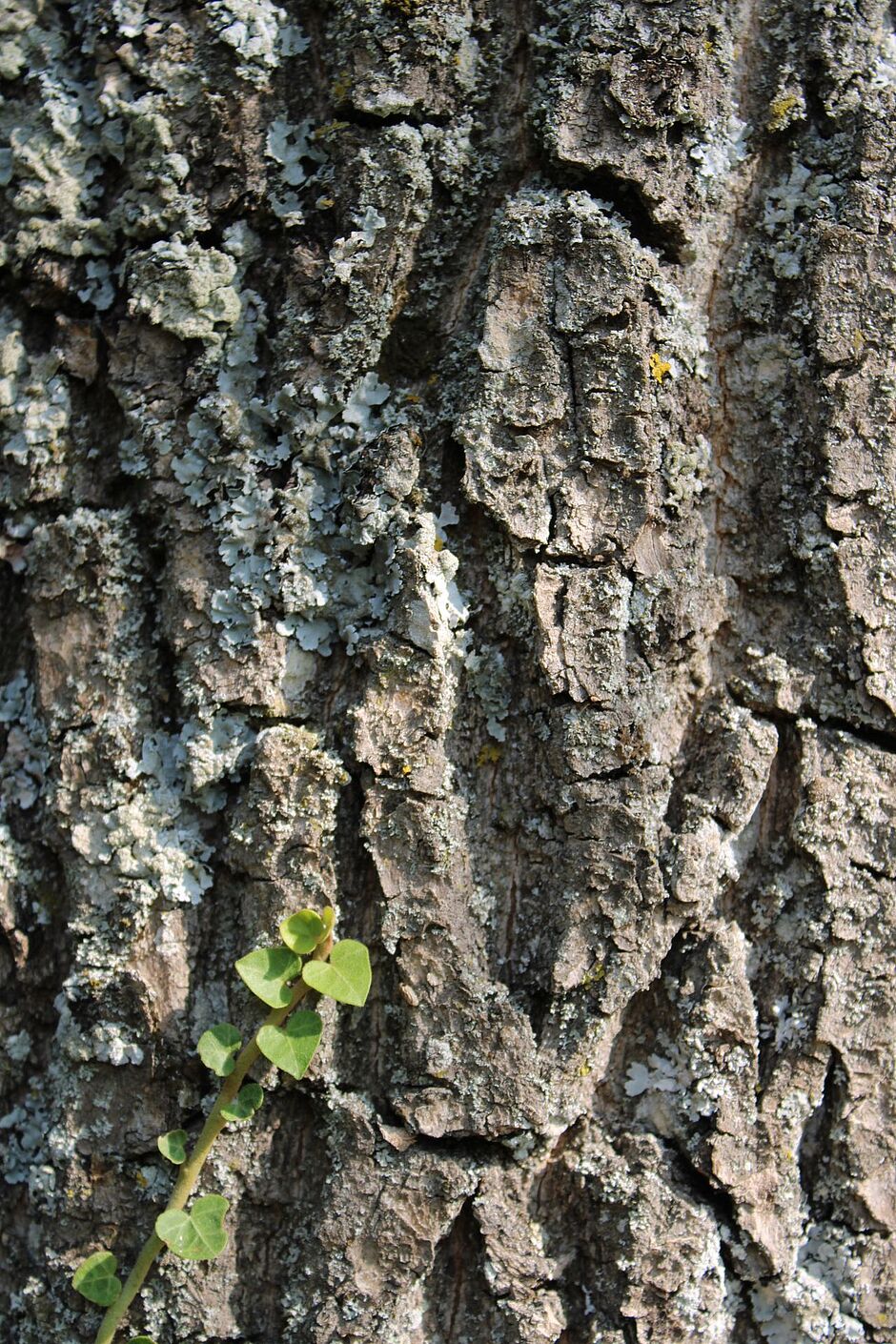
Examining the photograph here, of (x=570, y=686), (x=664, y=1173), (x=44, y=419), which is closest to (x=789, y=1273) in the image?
(x=664, y=1173)

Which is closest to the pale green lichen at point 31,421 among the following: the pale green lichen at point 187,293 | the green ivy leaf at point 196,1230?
the pale green lichen at point 187,293

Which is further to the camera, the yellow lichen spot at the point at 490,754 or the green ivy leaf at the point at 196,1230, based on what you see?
the yellow lichen spot at the point at 490,754

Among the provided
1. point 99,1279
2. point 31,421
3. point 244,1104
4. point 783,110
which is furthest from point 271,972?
point 783,110

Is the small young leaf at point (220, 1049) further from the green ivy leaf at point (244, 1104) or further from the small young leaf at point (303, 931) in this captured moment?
the small young leaf at point (303, 931)

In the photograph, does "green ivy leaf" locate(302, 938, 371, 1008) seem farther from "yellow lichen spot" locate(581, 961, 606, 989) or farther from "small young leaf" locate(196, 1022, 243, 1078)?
"yellow lichen spot" locate(581, 961, 606, 989)

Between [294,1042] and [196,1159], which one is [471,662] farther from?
[196,1159]
